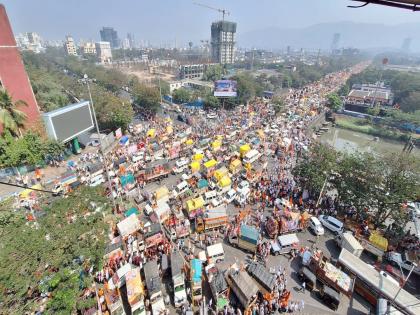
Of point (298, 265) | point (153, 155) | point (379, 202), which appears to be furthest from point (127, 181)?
point (379, 202)

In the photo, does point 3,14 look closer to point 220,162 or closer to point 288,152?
point 220,162

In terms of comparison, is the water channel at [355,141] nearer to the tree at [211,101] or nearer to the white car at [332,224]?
the tree at [211,101]

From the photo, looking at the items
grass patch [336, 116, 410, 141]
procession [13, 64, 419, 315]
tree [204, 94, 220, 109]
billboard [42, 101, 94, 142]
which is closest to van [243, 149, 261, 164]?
procession [13, 64, 419, 315]

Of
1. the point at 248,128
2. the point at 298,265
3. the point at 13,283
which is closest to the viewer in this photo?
the point at 13,283

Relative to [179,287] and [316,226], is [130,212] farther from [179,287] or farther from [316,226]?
[316,226]

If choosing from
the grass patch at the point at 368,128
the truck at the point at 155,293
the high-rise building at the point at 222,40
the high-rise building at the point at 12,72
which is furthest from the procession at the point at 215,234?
the high-rise building at the point at 222,40
